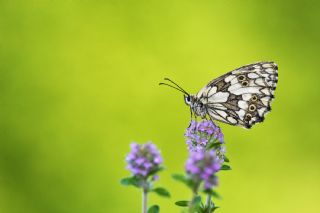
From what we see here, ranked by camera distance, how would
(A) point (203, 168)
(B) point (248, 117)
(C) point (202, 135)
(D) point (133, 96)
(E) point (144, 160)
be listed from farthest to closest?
(D) point (133, 96)
(B) point (248, 117)
(C) point (202, 135)
(E) point (144, 160)
(A) point (203, 168)

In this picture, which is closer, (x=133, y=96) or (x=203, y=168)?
(x=203, y=168)

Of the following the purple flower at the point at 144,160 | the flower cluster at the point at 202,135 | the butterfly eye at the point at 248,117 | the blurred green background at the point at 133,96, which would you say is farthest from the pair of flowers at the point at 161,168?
the blurred green background at the point at 133,96

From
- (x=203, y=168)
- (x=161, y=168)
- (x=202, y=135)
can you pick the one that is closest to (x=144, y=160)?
(x=161, y=168)

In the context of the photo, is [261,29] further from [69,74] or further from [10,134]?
[10,134]

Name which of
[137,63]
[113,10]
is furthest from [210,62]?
[113,10]

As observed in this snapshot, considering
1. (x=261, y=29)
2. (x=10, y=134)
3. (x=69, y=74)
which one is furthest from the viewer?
(x=261, y=29)

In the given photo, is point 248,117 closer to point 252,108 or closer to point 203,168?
point 252,108

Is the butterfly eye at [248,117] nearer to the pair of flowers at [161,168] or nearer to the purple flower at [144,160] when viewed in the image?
the pair of flowers at [161,168]
